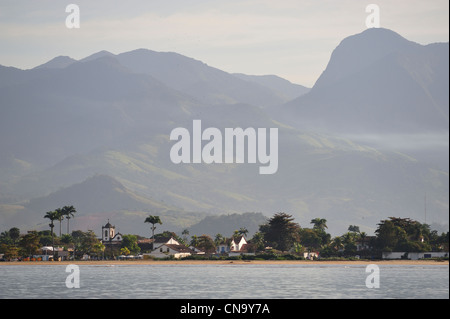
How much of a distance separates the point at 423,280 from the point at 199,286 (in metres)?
38.5

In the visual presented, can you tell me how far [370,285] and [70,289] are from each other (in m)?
46.4

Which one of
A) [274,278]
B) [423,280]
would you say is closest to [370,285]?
[423,280]
